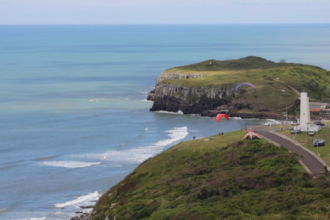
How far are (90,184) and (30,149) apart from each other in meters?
21.7

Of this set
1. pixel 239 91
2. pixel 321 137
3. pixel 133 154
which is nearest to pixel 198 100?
pixel 239 91

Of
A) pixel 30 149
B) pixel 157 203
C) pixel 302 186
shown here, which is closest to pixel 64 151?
pixel 30 149

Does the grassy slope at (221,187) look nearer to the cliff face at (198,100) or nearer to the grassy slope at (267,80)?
the cliff face at (198,100)

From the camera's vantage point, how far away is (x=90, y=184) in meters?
73.6

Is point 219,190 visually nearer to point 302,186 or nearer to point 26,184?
point 302,186

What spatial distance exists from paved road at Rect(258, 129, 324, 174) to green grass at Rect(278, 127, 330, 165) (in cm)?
93

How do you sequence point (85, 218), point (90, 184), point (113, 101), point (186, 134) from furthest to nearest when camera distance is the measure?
point (113, 101) < point (186, 134) < point (90, 184) < point (85, 218)

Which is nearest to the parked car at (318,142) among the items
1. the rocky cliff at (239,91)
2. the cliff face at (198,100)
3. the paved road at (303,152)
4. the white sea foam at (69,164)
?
the paved road at (303,152)

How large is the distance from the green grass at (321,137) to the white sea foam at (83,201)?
69.5 ft

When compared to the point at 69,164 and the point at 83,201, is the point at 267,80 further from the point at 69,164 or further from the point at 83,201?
the point at 83,201

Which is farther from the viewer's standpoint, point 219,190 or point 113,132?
point 113,132

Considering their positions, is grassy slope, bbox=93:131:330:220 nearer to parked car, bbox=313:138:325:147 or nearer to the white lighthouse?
parked car, bbox=313:138:325:147

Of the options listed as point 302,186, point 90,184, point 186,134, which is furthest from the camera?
point 186,134

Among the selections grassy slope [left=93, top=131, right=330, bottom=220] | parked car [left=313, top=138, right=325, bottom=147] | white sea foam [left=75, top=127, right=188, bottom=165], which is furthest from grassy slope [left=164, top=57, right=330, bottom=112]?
grassy slope [left=93, top=131, right=330, bottom=220]
